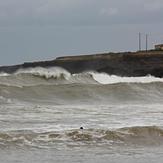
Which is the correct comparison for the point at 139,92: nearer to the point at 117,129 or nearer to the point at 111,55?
the point at 117,129

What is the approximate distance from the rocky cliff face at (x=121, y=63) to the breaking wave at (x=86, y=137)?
41055mm

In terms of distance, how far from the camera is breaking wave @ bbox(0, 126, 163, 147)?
1236cm

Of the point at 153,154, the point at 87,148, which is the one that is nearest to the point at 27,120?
the point at 87,148

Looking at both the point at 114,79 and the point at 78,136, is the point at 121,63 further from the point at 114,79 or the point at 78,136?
the point at 78,136

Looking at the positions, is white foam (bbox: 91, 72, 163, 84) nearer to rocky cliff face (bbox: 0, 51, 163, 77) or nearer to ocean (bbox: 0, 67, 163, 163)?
rocky cliff face (bbox: 0, 51, 163, 77)

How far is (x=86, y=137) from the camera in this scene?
1288cm

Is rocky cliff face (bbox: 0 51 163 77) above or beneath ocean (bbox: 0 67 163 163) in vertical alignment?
beneath

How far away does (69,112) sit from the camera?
19031 millimetres

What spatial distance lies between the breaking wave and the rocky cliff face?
135 feet

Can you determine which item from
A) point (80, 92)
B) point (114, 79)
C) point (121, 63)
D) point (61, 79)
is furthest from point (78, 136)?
point (121, 63)

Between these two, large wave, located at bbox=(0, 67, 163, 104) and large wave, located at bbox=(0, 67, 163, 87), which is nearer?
large wave, located at bbox=(0, 67, 163, 104)

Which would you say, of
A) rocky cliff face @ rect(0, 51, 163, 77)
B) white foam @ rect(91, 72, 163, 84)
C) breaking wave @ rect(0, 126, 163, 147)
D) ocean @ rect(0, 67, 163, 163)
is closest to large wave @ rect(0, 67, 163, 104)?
ocean @ rect(0, 67, 163, 163)

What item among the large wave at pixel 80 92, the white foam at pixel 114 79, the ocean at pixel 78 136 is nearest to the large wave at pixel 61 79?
the white foam at pixel 114 79

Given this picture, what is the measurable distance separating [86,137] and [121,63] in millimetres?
45865
